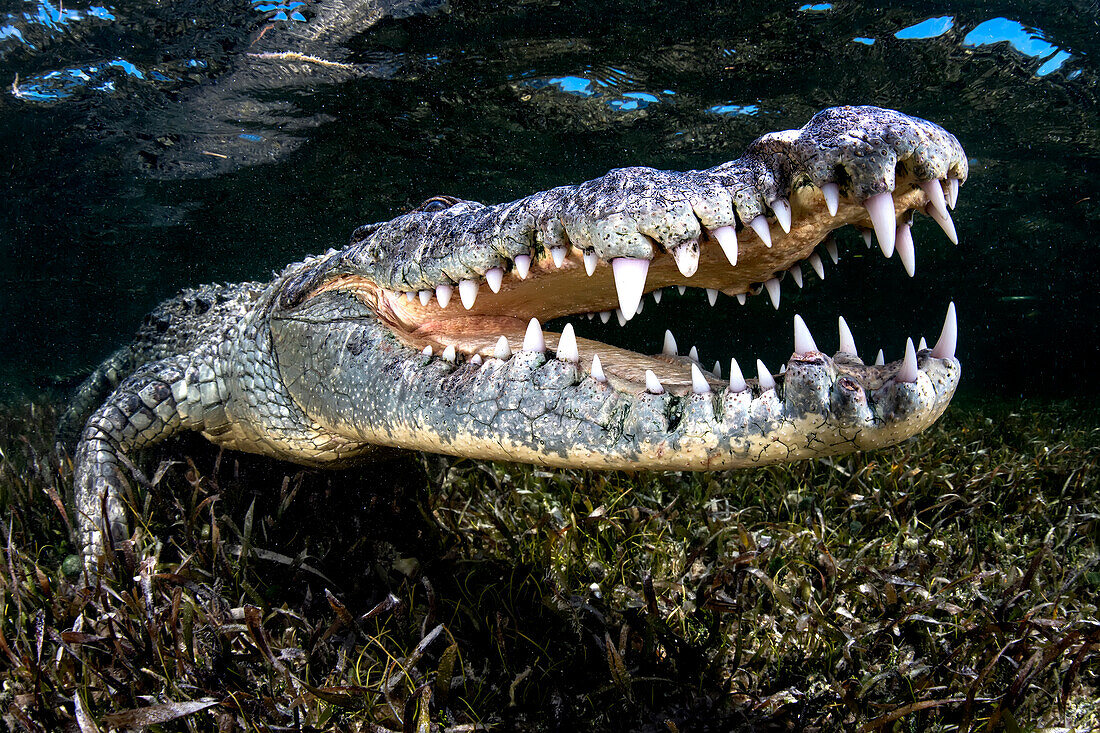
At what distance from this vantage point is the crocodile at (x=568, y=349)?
146 cm

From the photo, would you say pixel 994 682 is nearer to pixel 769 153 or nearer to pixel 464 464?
pixel 769 153

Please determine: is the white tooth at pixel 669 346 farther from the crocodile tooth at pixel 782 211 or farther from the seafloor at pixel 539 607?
the crocodile tooth at pixel 782 211

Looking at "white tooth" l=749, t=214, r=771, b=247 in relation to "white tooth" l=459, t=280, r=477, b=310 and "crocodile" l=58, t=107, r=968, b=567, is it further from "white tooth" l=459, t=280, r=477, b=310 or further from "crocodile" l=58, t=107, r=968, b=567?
"white tooth" l=459, t=280, r=477, b=310

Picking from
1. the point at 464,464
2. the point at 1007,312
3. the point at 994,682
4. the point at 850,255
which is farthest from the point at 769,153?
the point at 1007,312

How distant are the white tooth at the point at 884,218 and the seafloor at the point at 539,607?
132cm

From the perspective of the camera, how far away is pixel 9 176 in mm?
9797

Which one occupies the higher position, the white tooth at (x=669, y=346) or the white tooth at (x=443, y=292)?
the white tooth at (x=443, y=292)

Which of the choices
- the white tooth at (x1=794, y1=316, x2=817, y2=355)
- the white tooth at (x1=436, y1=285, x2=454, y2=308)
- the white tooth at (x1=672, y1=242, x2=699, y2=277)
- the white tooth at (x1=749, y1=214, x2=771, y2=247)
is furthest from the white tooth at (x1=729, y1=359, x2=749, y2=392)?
the white tooth at (x1=436, y1=285, x2=454, y2=308)

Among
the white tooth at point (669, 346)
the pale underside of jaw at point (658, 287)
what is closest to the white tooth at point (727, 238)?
the pale underside of jaw at point (658, 287)

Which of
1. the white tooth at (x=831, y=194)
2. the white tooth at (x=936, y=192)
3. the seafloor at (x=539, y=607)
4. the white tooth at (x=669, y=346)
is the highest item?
the white tooth at (x=831, y=194)

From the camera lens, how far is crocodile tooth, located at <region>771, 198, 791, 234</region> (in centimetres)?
157

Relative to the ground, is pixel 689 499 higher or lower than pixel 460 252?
lower

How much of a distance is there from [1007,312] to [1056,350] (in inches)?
441

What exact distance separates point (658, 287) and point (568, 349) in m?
1.02
